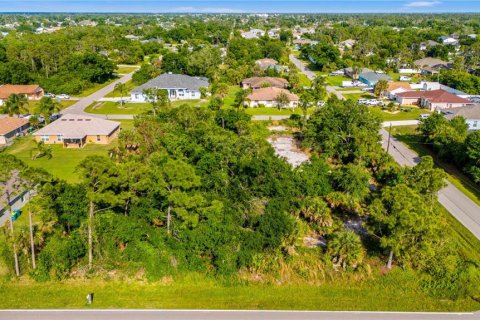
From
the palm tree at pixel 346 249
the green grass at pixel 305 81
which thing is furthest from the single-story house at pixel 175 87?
the palm tree at pixel 346 249

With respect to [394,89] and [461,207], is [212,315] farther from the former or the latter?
[394,89]

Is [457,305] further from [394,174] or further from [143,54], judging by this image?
[143,54]

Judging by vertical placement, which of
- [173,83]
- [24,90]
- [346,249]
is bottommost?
[346,249]

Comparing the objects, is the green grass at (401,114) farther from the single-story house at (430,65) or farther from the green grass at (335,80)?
the single-story house at (430,65)

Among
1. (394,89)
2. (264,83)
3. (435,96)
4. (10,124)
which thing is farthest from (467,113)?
(10,124)

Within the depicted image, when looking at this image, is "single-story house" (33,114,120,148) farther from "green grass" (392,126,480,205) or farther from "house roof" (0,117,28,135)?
"green grass" (392,126,480,205)

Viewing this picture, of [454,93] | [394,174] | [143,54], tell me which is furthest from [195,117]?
[143,54]
